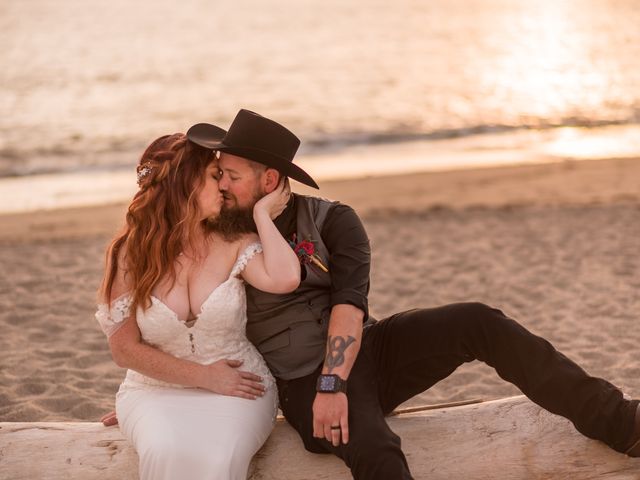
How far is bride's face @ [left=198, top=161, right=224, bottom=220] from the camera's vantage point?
12.6 ft

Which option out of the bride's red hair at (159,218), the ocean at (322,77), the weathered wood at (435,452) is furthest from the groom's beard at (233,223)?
the ocean at (322,77)

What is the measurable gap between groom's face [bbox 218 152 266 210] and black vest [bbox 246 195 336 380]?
10.7 inches

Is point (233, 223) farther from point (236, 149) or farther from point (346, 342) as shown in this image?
point (346, 342)

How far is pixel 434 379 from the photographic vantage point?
407 centimetres

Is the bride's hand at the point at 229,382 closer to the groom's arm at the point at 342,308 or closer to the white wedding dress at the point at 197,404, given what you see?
the white wedding dress at the point at 197,404

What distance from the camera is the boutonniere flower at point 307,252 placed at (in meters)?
4.03

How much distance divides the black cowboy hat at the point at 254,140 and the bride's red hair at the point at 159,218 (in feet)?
0.31

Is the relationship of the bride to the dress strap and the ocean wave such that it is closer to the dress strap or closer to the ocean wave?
the dress strap

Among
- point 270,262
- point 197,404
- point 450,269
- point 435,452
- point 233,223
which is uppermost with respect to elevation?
point 233,223

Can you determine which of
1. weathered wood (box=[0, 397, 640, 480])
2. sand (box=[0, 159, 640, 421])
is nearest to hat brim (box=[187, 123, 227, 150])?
weathered wood (box=[0, 397, 640, 480])

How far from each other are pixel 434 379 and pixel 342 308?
54cm

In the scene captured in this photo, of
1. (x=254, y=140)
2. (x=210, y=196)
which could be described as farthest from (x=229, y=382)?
(x=254, y=140)

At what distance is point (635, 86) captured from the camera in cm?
2550

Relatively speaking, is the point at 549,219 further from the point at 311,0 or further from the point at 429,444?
the point at 311,0
